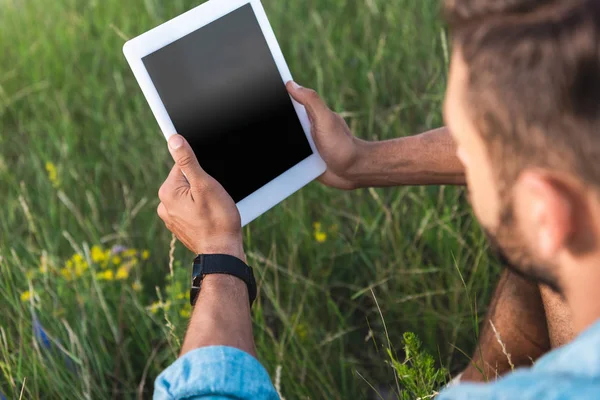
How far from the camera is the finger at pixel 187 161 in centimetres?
152

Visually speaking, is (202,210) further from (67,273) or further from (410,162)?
(67,273)

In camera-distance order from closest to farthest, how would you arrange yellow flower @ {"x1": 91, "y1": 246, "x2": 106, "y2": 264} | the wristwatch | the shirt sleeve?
the shirt sleeve, the wristwatch, yellow flower @ {"x1": 91, "y1": 246, "x2": 106, "y2": 264}

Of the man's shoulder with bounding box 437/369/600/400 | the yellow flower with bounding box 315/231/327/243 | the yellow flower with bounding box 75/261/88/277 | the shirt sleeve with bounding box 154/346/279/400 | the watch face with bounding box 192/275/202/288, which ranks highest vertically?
the watch face with bounding box 192/275/202/288

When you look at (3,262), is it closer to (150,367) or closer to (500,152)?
(150,367)

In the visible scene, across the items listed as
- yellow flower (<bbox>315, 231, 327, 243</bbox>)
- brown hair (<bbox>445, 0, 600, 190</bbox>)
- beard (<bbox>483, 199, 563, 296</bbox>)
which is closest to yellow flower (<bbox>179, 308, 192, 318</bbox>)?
yellow flower (<bbox>315, 231, 327, 243</bbox>)

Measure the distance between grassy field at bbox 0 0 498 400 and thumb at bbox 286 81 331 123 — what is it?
324 mm

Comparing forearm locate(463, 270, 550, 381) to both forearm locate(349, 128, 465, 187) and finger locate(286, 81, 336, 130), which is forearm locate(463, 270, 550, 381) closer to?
forearm locate(349, 128, 465, 187)

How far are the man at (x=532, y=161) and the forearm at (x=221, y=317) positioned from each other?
6 cm

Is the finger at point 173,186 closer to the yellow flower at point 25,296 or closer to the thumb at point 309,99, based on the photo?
the thumb at point 309,99

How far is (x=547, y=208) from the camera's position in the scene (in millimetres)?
946

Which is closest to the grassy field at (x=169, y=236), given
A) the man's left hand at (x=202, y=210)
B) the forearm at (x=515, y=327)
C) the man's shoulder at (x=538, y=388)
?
the forearm at (x=515, y=327)

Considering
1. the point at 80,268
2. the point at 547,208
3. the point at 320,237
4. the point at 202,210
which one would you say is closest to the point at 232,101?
the point at 202,210

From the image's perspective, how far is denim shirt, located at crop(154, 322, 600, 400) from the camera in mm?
864

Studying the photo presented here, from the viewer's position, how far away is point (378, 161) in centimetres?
189
